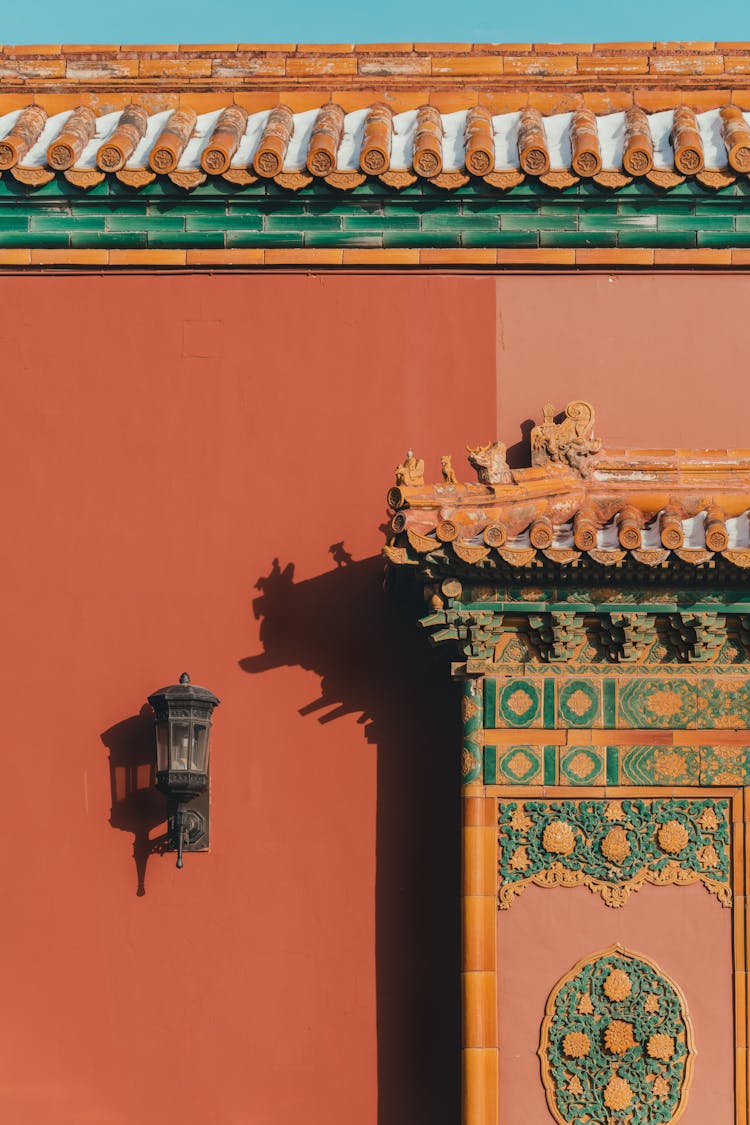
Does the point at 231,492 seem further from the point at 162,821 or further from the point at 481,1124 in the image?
the point at 481,1124

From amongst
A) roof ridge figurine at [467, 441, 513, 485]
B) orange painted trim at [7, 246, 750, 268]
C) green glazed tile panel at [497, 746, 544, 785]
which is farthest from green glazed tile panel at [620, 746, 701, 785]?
orange painted trim at [7, 246, 750, 268]

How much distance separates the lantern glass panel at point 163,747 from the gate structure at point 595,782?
1.27 metres

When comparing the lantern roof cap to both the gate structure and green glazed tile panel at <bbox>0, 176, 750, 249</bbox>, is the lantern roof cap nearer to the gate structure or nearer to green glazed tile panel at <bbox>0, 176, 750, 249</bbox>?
the gate structure

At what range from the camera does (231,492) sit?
940 centimetres

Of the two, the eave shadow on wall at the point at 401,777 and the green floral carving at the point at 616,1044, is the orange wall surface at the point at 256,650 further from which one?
the green floral carving at the point at 616,1044

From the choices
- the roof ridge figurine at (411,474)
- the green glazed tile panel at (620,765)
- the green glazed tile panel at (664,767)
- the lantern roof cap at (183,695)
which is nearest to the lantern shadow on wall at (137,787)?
the lantern roof cap at (183,695)

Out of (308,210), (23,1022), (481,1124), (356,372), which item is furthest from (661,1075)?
(308,210)

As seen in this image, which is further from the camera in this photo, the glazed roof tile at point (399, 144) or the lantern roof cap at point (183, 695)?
the glazed roof tile at point (399, 144)

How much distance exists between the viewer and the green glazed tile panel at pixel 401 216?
31.2 ft

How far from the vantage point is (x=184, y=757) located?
882cm

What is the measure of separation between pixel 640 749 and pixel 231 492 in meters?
2.24

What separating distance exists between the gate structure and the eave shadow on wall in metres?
0.44

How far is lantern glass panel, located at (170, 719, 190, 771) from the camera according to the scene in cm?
881

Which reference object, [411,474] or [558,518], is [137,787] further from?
[558,518]
